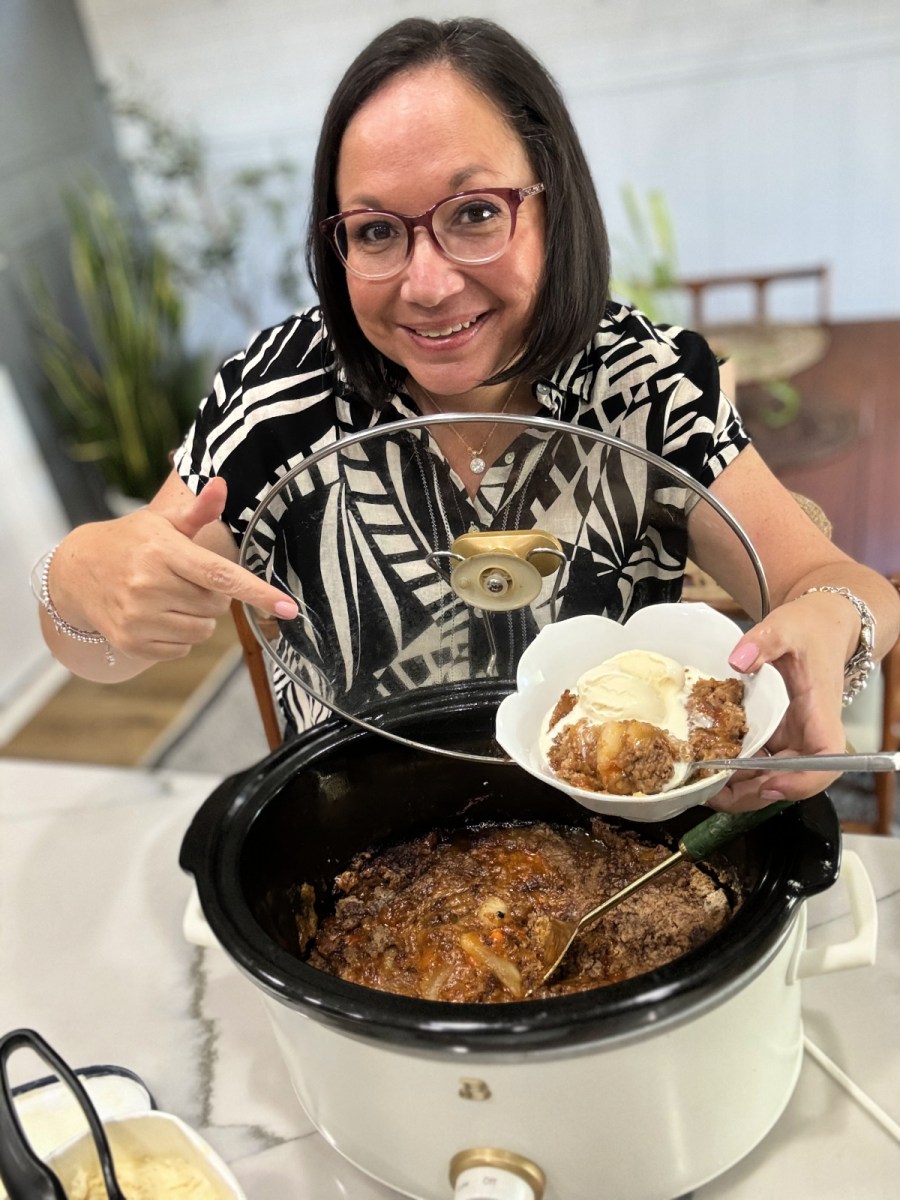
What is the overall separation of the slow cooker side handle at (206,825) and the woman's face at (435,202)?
449 millimetres

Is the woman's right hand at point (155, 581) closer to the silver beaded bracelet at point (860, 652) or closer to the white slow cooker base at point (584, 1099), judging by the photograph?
the white slow cooker base at point (584, 1099)

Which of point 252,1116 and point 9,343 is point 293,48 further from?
point 252,1116

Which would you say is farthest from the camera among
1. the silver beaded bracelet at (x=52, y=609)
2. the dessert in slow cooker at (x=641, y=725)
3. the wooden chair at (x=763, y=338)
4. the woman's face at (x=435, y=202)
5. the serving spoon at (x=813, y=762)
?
the wooden chair at (x=763, y=338)

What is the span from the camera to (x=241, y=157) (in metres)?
3.69

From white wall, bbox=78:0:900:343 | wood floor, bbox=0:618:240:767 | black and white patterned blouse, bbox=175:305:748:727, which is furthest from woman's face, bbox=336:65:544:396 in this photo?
white wall, bbox=78:0:900:343

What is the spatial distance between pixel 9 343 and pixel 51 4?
1264 mm

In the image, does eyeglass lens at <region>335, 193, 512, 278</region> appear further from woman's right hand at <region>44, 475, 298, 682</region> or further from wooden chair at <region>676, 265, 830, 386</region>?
wooden chair at <region>676, 265, 830, 386</region>

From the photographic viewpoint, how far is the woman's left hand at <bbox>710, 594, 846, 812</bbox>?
0.71 metres

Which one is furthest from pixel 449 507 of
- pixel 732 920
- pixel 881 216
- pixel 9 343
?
pixel 881 216

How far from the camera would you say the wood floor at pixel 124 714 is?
2.70 m

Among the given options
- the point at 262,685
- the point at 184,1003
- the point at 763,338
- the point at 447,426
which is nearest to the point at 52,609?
the point at 262,685

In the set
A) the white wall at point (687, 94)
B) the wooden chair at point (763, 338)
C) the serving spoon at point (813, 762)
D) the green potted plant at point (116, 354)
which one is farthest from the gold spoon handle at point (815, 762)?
the white wall at point (687, 94)

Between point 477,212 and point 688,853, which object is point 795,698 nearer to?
point 688,853

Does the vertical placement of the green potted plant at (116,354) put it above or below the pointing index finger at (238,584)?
below
